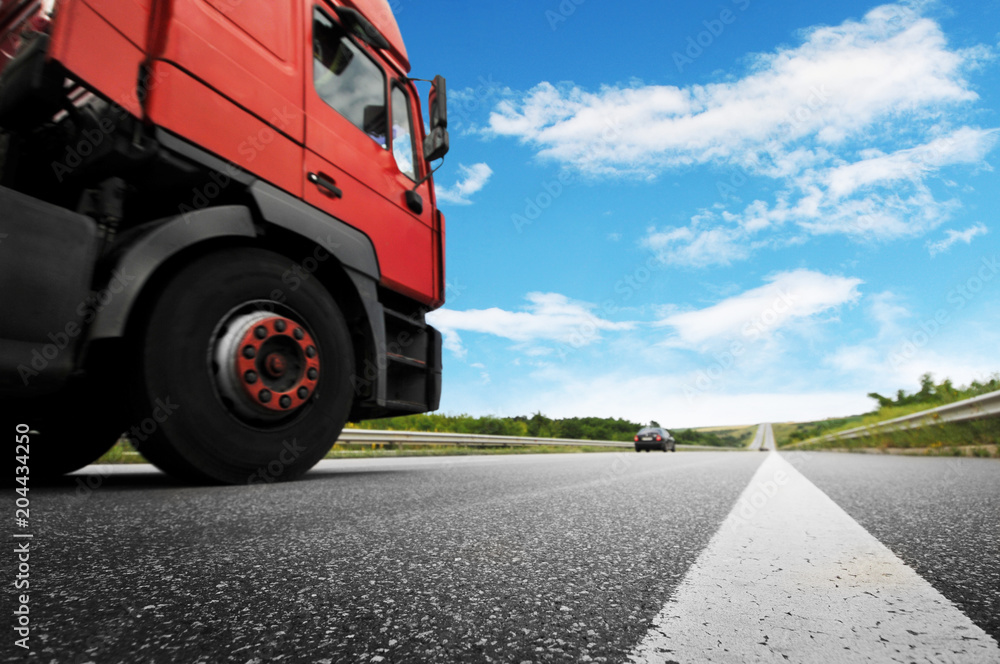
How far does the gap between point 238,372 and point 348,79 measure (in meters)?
2.25

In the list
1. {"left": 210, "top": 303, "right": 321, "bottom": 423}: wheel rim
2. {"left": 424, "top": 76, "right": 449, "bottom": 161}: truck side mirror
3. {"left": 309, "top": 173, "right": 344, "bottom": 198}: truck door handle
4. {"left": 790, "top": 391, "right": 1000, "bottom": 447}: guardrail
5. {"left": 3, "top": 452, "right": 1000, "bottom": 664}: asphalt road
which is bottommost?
{"left": 3, "top": 452, "right": 1000, "bottom": 664}: asphalt road

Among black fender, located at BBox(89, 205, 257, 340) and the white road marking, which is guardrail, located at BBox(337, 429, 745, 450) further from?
the white road marking

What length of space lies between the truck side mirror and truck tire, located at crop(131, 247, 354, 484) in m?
1.47

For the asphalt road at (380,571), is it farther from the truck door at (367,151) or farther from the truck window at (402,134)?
the truck window at (402,134)

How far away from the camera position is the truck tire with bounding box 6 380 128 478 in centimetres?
319

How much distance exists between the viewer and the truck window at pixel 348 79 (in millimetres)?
3736

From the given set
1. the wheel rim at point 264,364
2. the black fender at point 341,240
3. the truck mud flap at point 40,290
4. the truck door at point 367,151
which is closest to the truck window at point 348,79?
the truck door at point 367,151

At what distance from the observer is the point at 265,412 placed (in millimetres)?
3055

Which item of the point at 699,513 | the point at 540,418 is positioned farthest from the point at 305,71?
the point at 540,418

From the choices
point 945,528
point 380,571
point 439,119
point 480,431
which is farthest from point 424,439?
point 380,571

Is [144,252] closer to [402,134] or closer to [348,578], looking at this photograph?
[348,578]

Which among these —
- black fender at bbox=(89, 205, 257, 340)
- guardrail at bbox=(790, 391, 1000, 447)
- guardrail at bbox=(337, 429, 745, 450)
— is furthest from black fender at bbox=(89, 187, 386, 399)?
guardrail at bbox=(790, 391, 1000, 447)

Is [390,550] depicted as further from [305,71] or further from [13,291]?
[305,71]

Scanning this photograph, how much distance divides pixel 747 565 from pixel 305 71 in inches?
139
